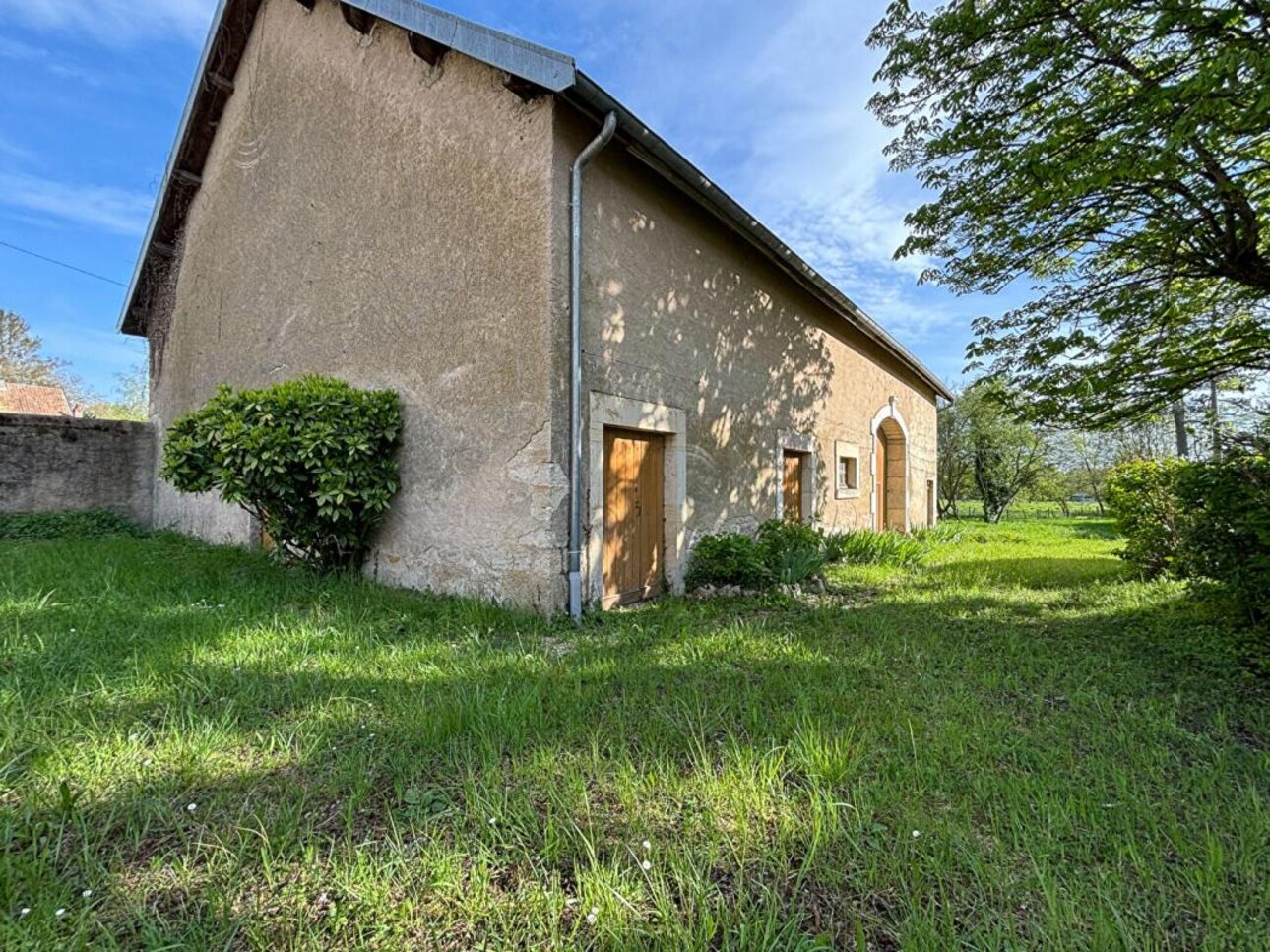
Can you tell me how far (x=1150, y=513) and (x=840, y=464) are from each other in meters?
4.35

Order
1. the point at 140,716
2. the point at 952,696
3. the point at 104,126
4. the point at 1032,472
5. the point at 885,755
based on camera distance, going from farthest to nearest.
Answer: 1. the point at 1032,472
2. the point at 104,126
3. the point at 952,696
4. the point at 140,716
5. the point at 885,755

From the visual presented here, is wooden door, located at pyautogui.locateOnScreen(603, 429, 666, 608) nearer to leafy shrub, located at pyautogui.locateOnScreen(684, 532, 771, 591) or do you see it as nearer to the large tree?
leafy shrub, located at pyautogui.locateOnScreen(684, 532, 771, 591)

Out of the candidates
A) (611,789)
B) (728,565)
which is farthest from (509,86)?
(611,789)

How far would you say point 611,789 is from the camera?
2.36 m

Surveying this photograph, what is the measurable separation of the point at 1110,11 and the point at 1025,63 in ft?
1.85

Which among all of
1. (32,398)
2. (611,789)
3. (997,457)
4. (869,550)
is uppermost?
(32,398)

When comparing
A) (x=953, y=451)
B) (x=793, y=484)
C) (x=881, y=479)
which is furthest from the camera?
(x=953, y=451)

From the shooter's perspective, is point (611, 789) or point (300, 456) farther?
point (300, 456)

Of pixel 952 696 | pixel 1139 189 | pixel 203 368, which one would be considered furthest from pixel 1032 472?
pixel 203 368

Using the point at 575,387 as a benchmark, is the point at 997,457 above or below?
above

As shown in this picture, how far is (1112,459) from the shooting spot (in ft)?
78.9

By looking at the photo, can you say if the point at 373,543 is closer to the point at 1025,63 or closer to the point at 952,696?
the point at 952,696

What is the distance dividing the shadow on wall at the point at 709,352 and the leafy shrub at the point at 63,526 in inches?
401

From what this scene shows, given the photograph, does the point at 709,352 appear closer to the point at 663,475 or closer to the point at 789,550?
the point at 663,475
